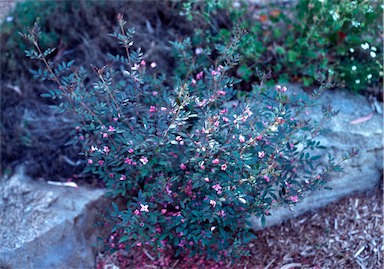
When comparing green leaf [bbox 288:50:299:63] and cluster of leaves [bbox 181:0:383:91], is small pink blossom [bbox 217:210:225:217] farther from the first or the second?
green leaf [bbox 288:50:299:63]

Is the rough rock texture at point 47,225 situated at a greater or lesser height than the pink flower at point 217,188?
lesser

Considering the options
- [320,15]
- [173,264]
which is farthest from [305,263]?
[320,15]

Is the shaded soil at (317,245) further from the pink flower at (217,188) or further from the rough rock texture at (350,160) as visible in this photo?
the pink flower at (217,188)

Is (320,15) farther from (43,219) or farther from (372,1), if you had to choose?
(43,219)

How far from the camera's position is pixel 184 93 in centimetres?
234

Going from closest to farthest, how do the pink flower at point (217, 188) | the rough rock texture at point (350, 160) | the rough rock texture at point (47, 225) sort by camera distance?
the pink flower at point (217, 188)
the rough rock texture at point (47, 225)
the rough rock texture at point (350, 160)

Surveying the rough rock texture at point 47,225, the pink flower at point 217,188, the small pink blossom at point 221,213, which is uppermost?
the pink flower at point 217,188

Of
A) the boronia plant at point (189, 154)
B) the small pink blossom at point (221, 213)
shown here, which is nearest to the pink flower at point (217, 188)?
the boronia plant at point (189, 154)

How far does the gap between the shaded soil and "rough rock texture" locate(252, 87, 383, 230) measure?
5cm

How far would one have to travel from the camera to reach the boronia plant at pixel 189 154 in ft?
7.85

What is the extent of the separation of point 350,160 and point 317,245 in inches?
22.1

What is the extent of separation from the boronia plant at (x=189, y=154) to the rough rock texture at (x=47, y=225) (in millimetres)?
351

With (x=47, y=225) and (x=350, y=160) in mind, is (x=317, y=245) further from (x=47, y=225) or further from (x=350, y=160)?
(x=47, y=225)

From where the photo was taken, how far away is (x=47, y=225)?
9.89ft
